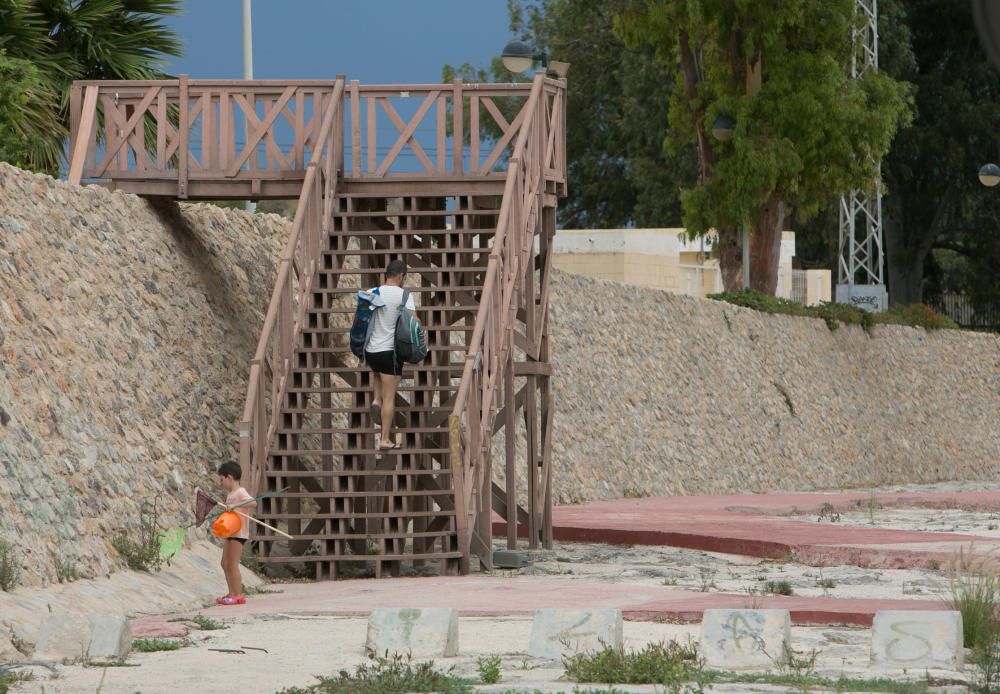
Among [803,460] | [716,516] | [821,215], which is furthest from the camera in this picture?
[821,215]

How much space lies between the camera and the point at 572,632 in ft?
33.1

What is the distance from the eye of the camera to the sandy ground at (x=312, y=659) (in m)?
Answer: 9.15

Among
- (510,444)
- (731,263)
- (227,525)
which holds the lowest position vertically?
(227,525)

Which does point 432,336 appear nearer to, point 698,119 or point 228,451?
point 228,451

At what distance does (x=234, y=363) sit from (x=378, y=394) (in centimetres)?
348

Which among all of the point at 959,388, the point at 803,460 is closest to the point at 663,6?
the point at 803,460

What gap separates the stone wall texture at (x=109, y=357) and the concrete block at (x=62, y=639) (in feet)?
5.50

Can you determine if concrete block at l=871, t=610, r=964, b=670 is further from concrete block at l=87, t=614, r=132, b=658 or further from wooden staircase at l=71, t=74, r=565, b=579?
wooden staircase at l=71, t=74, r=565, b=579

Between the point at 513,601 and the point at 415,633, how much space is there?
2.57m

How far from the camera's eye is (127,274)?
17.3 meters

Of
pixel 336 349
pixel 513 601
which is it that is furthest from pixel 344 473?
pixel 513 601

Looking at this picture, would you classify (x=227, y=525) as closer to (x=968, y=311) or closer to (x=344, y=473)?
(x=344, y=473)

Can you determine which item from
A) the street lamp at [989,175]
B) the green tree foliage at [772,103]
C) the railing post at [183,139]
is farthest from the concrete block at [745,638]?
the street lamp at [989,175]

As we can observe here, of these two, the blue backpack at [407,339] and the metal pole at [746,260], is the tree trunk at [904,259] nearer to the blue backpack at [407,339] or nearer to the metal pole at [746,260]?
the metal pole at [746,260]
